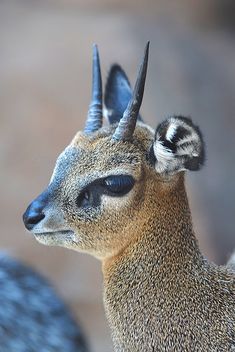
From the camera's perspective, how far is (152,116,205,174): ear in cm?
266

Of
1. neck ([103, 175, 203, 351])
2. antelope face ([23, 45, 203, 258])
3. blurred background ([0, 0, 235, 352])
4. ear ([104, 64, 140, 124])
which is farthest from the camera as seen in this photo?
blurred background ([0, 0, 235, 352])

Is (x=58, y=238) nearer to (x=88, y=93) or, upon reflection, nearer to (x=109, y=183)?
(x=109, y=183)

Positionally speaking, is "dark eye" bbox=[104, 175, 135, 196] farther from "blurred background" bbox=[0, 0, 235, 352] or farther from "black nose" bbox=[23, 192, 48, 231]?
"blurred background" bbox=[0, 0, 235, 352]

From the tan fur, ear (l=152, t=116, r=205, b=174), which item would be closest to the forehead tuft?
the tan fur

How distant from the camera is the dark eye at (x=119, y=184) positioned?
270 centimetres

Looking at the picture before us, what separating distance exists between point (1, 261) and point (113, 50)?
3.09 metres

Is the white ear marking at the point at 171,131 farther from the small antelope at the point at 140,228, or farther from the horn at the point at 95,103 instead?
the horn at the point at 95,103

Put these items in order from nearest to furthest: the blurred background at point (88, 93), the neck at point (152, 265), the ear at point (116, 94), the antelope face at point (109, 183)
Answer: the antelope face at point (109, 183)
the neck at point (152, 265)
the ear at point (116, 94)
the blurred background at point (88, 93)

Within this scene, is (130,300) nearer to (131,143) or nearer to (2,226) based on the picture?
(131,143)

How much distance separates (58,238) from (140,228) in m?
0.25

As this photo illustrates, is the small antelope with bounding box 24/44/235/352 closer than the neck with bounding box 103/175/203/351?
Yes

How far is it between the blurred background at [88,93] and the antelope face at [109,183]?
3.13 meters

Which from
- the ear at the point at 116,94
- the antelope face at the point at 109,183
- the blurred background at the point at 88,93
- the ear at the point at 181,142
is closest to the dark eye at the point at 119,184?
the antelope face at the point at 109,183

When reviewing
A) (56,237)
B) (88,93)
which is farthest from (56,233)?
(88,93)
